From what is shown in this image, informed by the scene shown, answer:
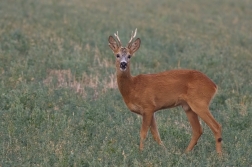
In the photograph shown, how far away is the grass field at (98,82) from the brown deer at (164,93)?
31 cm

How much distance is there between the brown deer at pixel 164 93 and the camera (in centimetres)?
863

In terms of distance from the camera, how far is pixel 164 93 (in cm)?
883

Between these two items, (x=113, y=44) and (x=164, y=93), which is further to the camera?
(x=113, y=44)

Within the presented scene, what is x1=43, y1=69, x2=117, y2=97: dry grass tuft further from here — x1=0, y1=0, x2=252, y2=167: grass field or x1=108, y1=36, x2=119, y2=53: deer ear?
x1=108, y1=36, x2=119, y2=53: deer ear

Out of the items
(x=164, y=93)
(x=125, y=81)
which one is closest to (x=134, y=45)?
(x=125, y=81)

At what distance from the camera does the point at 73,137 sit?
8.70m

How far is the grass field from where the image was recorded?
807 centimetres

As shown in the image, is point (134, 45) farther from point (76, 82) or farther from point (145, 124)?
point (76, 82)

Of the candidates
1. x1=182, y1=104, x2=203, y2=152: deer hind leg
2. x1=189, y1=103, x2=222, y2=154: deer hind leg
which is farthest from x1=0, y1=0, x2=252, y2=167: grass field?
x1=189, y1=103, x2=222, y2=154: deer hind leg

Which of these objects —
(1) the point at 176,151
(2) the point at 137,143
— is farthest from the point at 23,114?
(1) the point at 176,151

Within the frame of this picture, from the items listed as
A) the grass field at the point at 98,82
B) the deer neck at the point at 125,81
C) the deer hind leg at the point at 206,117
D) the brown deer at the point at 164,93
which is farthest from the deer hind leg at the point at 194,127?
the deer neck at the point at 125,81

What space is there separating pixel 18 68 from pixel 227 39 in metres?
8.33

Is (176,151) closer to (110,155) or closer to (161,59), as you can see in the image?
(110,155)

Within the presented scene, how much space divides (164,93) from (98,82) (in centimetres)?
347
